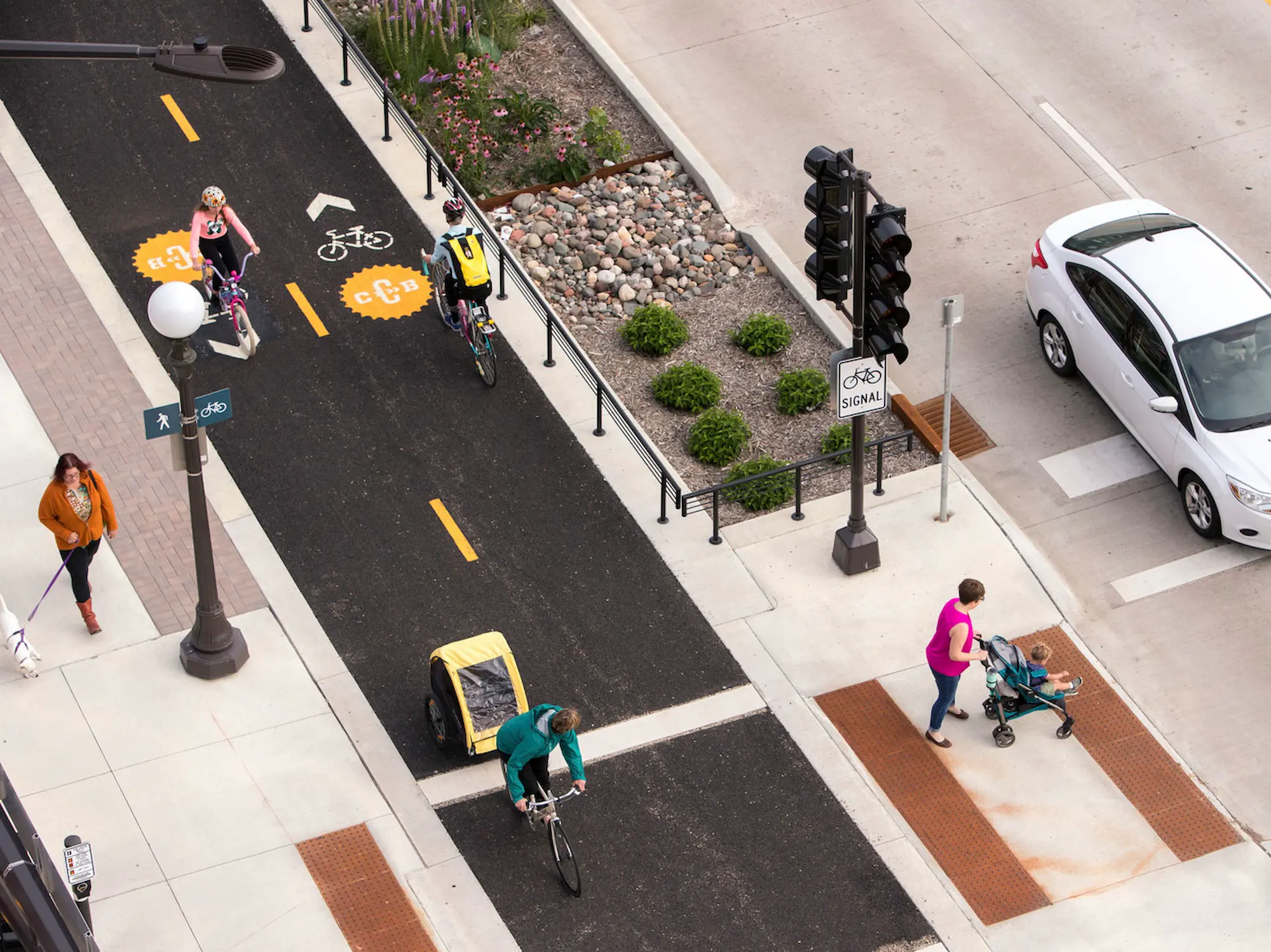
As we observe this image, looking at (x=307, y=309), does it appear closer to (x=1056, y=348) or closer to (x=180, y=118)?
(x=180, y=118)

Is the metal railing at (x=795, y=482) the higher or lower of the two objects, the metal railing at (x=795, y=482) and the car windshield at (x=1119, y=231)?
the lower

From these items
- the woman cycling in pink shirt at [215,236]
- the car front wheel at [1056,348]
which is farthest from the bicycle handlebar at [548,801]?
the car front wheel at [1056,348]

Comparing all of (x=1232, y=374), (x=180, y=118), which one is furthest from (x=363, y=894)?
(x=180, y=118)

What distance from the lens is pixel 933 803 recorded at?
15977 mm

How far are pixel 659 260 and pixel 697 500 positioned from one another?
13.4 ft

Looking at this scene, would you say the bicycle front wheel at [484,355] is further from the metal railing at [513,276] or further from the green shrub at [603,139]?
the green shrub at [603,139]

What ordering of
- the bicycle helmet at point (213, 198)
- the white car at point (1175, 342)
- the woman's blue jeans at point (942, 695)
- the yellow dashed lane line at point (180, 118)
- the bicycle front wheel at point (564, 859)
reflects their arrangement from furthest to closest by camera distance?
the yellow dashed lane line at point (180, 118) → the bicycle helmet at point (213, 198) → the white car at point (1175, 342) → the woman's blue jeans at point (942, 695) → the bicycle front wheel at point (564, 859)

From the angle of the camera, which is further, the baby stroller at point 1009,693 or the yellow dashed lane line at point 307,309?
the yellow dashed lane line at point 307,309

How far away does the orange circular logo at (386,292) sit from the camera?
2056 centimetres

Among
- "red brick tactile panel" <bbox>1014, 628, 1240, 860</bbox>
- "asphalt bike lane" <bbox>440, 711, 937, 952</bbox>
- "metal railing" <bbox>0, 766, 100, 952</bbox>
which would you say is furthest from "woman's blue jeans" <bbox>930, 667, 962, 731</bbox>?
"metal railing" <bbox>0, 766, 100, 952</bbox>

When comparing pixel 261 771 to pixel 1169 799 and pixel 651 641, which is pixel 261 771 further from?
pixel 1169 799

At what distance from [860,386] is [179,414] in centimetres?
569

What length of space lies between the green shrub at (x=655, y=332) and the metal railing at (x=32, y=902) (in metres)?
11.2

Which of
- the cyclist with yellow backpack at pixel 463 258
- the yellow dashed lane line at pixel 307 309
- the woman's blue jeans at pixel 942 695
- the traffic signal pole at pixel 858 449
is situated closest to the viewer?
the traffic signal pole at pixel 858 449
